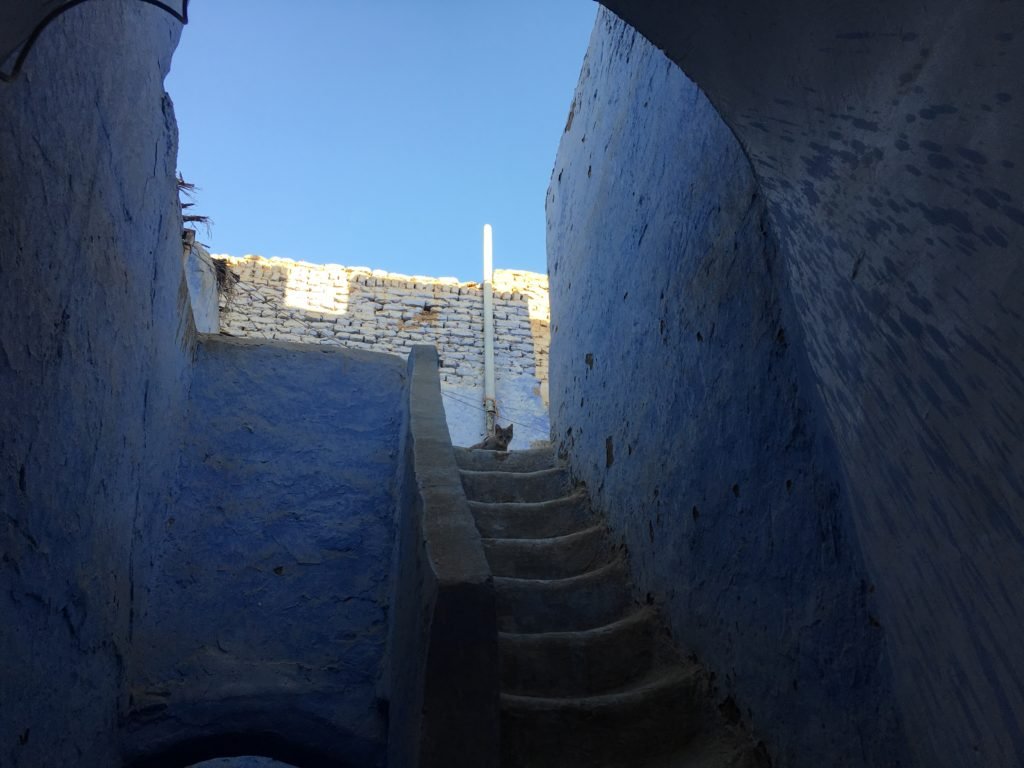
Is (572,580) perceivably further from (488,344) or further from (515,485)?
(488,344)

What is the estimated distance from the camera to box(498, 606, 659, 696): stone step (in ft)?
8.10

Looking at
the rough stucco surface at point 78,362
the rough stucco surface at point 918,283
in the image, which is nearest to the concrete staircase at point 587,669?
the rough stucco surface at point 918,283

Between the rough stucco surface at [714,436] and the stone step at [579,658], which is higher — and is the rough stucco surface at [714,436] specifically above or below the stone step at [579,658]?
above

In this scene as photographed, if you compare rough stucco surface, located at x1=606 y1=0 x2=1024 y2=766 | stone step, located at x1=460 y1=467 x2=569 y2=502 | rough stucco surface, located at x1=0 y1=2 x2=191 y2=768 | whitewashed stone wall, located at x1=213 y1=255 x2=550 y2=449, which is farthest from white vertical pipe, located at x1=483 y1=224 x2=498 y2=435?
rough stucco surface, located at x1=606 y1=0 x2=1024 y2=766

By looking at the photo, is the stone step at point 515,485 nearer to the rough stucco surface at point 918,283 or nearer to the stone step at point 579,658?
the stone step at point 579,658

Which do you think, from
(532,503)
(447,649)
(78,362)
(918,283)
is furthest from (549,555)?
(918,283)

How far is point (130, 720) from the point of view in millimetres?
2861

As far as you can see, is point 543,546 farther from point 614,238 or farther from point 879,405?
point 879,405

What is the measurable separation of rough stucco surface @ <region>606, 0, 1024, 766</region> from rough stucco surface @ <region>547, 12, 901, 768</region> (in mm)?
277

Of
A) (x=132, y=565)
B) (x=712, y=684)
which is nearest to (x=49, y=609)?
(x=132, y=565)

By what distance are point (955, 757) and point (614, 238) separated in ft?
9.31

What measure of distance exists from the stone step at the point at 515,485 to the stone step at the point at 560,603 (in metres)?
0.85

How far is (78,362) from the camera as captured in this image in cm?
230

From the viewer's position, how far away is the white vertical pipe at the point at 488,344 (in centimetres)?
851
